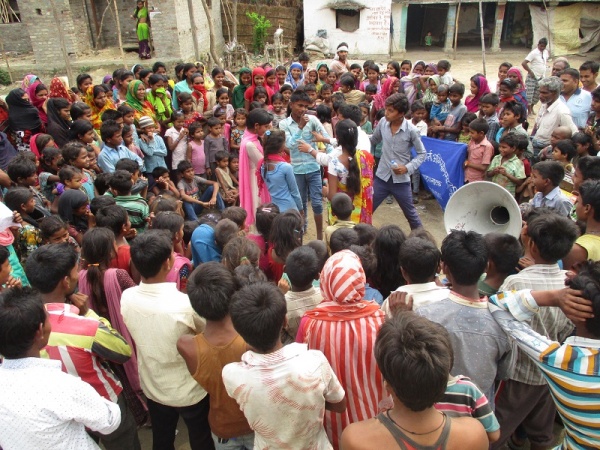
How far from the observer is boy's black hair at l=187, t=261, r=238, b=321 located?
7.25 feet

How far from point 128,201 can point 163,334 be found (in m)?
2.00

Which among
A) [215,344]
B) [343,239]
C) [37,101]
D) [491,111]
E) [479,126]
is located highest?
[37,101]

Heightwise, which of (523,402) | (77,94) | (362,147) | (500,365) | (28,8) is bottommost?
(523,402)

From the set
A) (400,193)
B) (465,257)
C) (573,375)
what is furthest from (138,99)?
(573,375)

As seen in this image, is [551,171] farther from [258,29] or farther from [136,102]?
[258,29]

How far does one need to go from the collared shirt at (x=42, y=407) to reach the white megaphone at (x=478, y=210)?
3229 mm

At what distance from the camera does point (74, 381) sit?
1864mm

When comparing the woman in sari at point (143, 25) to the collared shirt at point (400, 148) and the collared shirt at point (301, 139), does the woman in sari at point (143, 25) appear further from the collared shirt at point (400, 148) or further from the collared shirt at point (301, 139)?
the collared shirt at point (400, 148)

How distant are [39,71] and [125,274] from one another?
47.9ft

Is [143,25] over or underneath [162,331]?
over

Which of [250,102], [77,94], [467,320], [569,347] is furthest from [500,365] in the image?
[77,94]

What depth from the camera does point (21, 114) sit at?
18.6ft

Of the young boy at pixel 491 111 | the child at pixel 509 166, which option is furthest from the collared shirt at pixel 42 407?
the young boy at pixel 491 111

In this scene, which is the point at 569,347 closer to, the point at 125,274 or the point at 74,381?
the point at 74,381
